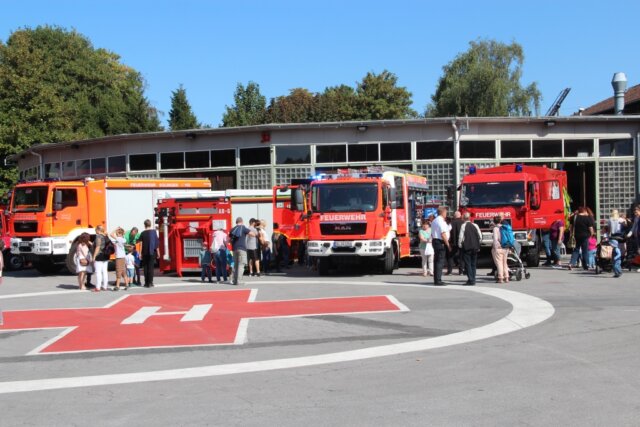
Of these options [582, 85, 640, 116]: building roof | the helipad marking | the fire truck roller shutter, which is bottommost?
the helipad marking

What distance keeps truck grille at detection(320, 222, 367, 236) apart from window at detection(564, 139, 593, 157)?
14.7 meters

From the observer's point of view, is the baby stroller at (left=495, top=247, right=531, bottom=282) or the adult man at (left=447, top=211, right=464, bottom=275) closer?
the baby stroller at (left=495, top=247, right=531, bottom=282)

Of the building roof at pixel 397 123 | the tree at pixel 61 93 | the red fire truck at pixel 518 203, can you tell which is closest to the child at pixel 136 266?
the red fire truck at pixel 518 203

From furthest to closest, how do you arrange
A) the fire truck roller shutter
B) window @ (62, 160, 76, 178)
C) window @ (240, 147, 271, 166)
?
window @ (62, 160, 76, 178)
window @ (240, 147, 271, 166)
the fire truck roller shutter

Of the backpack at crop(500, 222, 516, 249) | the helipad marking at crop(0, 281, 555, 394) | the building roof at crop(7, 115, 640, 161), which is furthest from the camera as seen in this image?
the building roof at crop(7, 115, 640, 161)

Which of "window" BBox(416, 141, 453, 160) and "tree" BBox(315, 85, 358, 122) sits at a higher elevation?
"tree" BBox(315, 85, 358, 122)

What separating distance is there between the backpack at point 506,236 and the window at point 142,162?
2057 centimetres

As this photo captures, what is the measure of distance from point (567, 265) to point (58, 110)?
34.0m

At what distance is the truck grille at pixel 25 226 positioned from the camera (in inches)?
941

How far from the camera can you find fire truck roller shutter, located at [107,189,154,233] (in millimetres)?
25766

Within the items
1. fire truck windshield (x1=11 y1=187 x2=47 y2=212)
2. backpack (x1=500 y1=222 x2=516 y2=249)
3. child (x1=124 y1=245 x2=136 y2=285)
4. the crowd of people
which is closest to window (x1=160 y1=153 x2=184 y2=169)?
fire truck windshield (x1=11 y1=187 x2=47 y2=212)

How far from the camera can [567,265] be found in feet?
77.7

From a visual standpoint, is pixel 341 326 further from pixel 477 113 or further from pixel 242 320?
pixel 477 113

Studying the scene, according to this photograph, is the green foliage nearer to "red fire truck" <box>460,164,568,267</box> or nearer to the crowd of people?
"red fire truck" <box>460,164,568,267</box>
